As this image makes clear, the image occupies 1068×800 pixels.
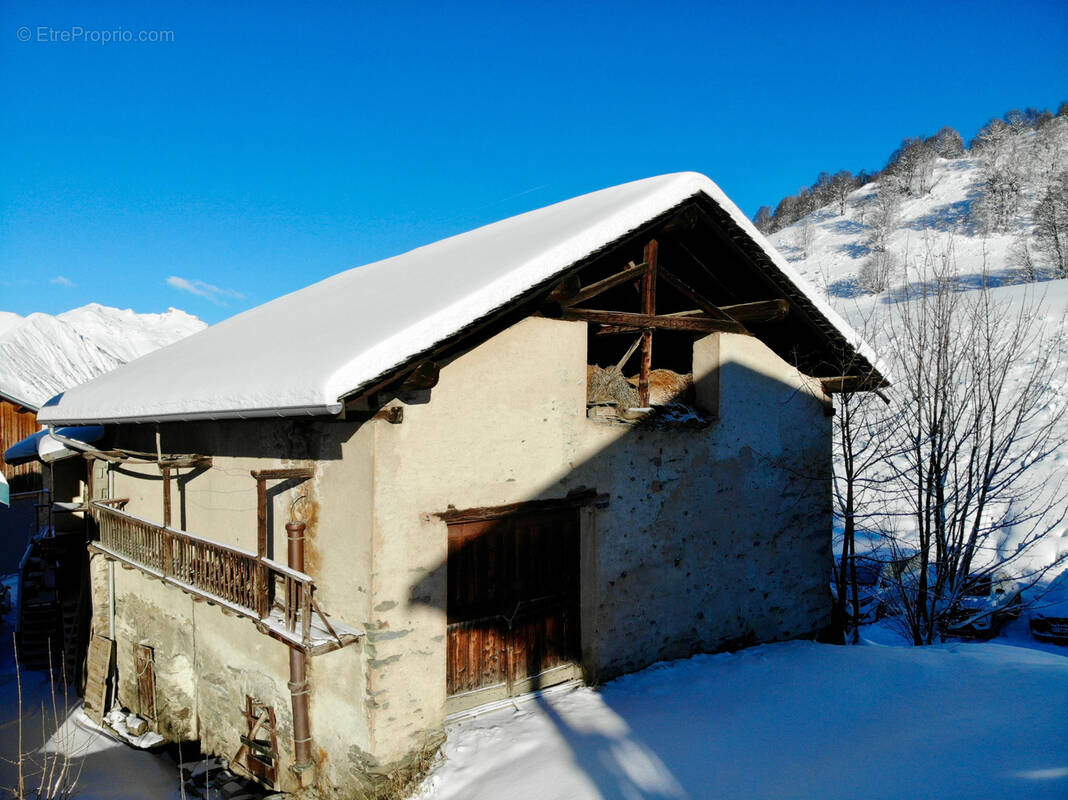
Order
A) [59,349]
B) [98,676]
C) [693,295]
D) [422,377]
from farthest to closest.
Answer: [59,349]
[98,676]
[693,295]
[422,377]

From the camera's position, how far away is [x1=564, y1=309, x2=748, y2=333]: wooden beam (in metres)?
6.27

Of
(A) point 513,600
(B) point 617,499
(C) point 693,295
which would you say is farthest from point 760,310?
(A) point 513,600

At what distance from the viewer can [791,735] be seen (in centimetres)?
486

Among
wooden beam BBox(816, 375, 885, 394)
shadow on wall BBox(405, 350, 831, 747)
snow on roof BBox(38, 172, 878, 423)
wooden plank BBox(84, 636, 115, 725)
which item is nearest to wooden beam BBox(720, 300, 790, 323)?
snow on roof BBox(38, 172, 878, 423)

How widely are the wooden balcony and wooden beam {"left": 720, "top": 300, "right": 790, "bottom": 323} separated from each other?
17.4 ft

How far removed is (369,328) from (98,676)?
8.42 metres

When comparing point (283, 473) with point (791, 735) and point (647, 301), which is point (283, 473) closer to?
point (647, 301)

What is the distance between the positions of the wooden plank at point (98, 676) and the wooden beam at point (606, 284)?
892 centimetres

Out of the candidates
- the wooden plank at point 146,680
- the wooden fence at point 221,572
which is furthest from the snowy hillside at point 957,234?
the wooden plank at point 146,680

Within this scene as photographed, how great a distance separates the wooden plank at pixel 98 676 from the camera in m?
9.28

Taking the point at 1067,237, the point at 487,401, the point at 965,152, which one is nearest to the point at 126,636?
the point at 487,401

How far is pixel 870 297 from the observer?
45.2m

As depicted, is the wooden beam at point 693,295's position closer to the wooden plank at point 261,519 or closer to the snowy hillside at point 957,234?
the wooden plank at point 261,519

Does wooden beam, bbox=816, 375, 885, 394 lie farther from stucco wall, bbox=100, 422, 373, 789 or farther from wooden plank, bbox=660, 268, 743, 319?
stucco wall, bbox=100, 422, 373, 789
